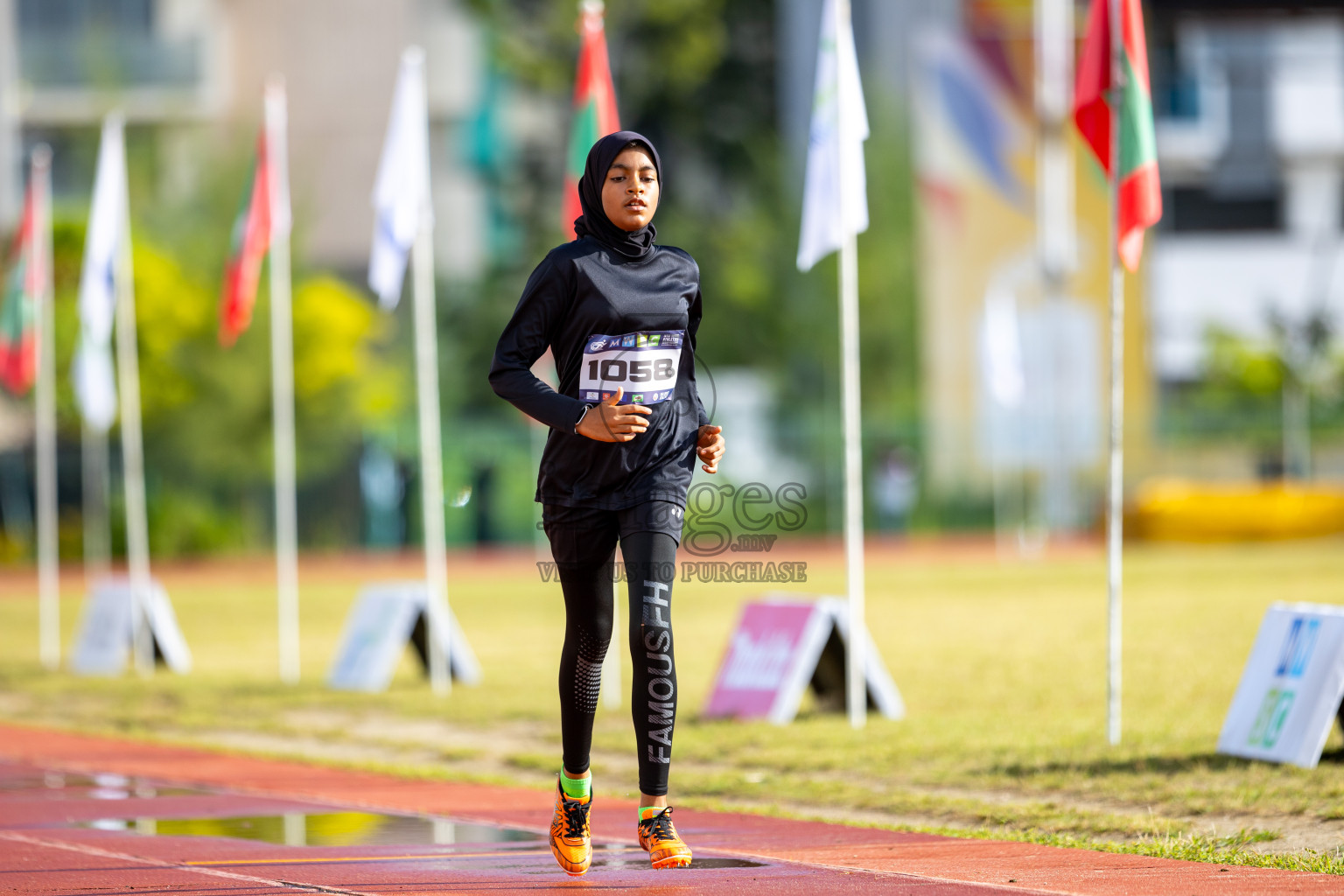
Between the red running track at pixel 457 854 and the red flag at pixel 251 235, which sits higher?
the red flag at pixel 251 235

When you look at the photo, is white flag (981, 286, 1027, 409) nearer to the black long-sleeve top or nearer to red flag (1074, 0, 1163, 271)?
red flag (1074, 0, 1163, 271)

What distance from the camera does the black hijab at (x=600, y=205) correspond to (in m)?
6.00

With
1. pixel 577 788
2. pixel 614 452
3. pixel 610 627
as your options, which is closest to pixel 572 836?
pixel 577 788

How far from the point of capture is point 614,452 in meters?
5.98

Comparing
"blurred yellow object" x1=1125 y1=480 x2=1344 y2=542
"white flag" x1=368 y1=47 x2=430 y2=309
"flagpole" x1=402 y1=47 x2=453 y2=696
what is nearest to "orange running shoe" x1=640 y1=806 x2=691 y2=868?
"flagpole" x1=402 y1=47 x2=453 y2=696

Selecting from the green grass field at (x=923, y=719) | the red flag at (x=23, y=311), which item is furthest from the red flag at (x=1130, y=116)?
the red flag at (x=23, y=311)

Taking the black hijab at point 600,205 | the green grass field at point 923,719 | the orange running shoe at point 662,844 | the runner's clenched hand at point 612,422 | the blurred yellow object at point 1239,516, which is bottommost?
the blurred yellow object at point 1239,516

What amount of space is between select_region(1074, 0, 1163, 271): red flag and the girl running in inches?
153

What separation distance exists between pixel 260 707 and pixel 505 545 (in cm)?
2675

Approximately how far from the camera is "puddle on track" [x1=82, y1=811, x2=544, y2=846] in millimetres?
6961

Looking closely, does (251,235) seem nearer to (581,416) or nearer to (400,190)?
(400,190)

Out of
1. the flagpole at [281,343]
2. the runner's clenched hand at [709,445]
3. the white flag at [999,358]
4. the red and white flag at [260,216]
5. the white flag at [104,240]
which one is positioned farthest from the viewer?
the white flag at [999,358]

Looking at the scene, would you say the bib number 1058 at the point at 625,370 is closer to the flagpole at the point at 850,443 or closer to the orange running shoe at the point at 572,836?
the orange running shoe at the point at 572,836

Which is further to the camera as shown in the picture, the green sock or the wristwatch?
the green sock
